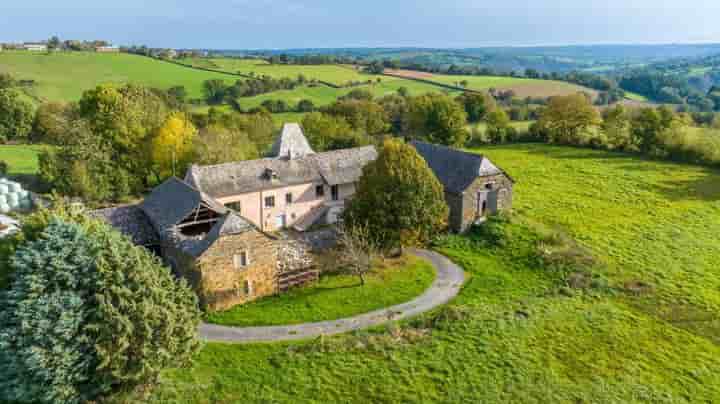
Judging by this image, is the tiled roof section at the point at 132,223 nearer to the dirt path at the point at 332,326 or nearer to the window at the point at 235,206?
the window at the point at 235,206

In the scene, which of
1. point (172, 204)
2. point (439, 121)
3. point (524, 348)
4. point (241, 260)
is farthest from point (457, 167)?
point (439, 121)

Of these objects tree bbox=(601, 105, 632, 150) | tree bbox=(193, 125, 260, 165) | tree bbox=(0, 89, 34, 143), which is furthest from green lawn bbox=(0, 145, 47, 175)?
tree bbox=(601, 105, 632, 150)

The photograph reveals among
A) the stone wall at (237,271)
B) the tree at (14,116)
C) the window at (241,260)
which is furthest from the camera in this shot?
the tree at (14,116)

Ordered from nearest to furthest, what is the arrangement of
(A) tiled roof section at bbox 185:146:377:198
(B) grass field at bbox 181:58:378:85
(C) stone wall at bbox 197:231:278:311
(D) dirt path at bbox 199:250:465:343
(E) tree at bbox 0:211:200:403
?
(E) tree at bbox 0:211:200:403 → (D) dirt path at bbox 199:250:465:343 → (C) stone wall at bbox 197:231:278:311 → (A) tiled roof section at bbox 185:146:377:198 → (B) grass field at bbox 181:58:378:85

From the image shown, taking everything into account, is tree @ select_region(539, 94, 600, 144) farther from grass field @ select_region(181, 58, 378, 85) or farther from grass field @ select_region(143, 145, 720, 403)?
grass field @ select_region(181, 58, 378, 85)

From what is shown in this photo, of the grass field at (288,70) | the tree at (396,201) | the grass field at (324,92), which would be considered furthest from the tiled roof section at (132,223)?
the grass field at (288,70)

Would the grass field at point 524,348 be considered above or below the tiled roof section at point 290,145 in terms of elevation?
below
